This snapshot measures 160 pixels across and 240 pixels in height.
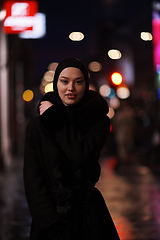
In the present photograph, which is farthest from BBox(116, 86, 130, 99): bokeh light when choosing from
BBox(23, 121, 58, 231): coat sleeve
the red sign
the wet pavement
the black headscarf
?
BBox(23, 121, 58, 231): coat sleeve

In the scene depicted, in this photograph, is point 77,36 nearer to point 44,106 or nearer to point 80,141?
point 44,106

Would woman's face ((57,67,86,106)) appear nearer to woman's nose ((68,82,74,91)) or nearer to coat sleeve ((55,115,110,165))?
woman's nose ((68,82,74,91))

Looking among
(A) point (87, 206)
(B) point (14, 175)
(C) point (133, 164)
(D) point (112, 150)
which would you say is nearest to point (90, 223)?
(A) point (87, 206)

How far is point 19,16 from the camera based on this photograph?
10656mm

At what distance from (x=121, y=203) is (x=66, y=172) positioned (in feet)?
15.4

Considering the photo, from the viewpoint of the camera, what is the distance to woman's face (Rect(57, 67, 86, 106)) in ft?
10.2

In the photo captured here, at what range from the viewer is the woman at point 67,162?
9.44 ft

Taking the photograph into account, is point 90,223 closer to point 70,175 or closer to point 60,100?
point 70,175

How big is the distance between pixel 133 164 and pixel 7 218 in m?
7.51

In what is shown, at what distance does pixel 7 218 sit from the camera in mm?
6340

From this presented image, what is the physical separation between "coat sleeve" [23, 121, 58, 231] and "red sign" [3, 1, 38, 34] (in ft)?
26.2

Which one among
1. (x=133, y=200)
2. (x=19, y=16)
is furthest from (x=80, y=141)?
(x=19, y=16)

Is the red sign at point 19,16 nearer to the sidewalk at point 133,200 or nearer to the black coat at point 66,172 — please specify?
the sidewalk at point 133,200

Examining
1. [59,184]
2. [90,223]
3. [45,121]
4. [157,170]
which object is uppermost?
[45,121]
